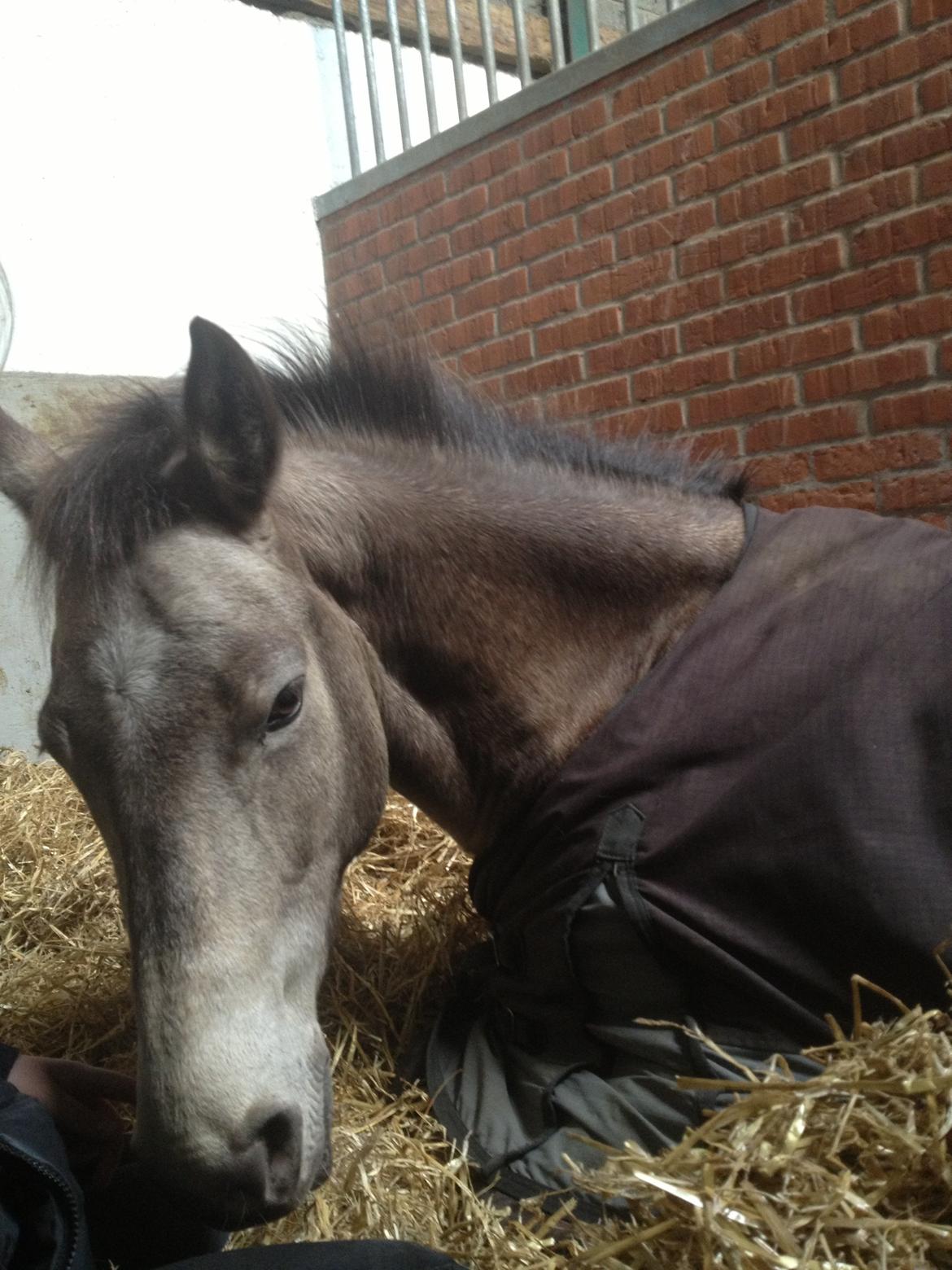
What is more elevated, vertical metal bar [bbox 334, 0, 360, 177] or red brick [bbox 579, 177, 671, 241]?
vertical metal bar [bbox 334, 0, 360, 177]

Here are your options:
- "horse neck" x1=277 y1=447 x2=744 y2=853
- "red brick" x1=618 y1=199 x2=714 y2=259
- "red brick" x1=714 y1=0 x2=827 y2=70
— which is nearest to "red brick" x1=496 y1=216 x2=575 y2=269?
"red brick" x1=618 y1=199 x2=714 y2=259

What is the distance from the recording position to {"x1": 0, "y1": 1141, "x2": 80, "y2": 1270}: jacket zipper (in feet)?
3.87

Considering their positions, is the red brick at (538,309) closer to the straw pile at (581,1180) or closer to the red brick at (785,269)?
the red brick at (785,269)

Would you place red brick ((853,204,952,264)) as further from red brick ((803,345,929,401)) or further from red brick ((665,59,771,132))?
red brick ((665,59,771,132))

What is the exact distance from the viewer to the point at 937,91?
9.33 feet

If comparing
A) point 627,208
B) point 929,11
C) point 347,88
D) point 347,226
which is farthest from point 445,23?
point 929,11

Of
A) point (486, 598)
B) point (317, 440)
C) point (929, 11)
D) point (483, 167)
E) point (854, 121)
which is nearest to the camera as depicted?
point (486, 598)

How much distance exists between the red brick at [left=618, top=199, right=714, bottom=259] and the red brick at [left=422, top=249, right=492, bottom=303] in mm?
743

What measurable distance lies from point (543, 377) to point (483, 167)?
0.96 metres

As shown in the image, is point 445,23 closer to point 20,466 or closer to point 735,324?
point 735,324

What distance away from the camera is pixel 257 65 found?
194 inches

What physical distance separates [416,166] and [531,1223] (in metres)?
4.27

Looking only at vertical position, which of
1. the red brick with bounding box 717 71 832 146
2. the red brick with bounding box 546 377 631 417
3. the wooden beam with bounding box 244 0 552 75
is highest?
the wooden beam with bounding box 244 0 552 75

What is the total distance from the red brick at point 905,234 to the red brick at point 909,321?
0.16 meters
